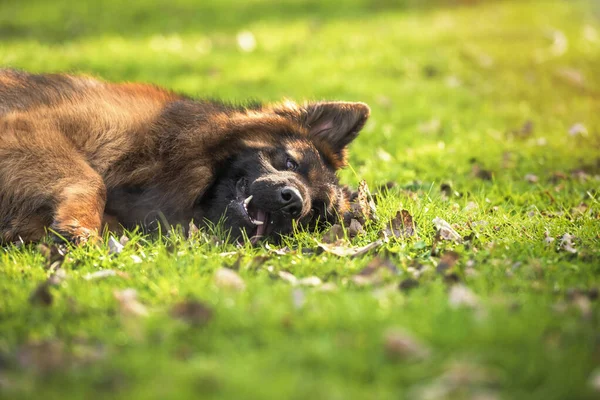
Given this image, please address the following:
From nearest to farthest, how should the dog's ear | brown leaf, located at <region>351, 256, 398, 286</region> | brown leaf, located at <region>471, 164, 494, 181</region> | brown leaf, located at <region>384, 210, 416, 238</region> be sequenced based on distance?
1. brown leaf, located at <region>351, 256, 398, 286</region>
2. brown leaf, located at <region>384, 210, 416, 238</region>
3. the dog's ear
4. brown leaf, located at <region>471, 164, 494, 181</region>

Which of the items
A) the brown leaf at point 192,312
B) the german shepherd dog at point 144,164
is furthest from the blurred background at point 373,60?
the brown leaf at point 192,312

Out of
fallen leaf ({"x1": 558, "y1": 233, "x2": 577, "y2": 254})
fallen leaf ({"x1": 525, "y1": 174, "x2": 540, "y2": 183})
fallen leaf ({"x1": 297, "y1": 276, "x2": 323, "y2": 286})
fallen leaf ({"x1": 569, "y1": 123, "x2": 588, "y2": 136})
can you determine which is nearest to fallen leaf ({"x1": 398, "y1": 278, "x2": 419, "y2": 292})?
fallen leaf ({"x1": 297, "y1": 276, "x2": 323, "y2": 286})

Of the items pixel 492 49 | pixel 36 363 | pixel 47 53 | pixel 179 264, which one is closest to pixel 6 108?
pixel 179 264

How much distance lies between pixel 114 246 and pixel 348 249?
5.34 ft

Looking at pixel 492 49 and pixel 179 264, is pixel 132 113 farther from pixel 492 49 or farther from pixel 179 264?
pixel 492 49

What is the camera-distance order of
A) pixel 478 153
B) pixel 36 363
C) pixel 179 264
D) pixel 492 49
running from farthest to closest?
pixel 492 49 < pixel 478 153 < pixel 179 264 < pixel 36 363

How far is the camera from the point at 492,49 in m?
13.8

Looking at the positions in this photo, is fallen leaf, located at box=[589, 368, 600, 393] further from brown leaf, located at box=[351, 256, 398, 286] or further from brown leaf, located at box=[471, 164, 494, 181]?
brown leaf, located at box=[471, 164, 494, 181]

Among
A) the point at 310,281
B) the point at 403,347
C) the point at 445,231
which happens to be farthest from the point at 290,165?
the point at 403,347

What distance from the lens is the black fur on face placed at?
5.24 meters

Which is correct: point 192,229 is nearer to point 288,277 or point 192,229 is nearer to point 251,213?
point 251,213

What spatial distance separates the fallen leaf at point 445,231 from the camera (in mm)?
5074

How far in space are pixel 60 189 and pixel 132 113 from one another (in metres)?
0.93

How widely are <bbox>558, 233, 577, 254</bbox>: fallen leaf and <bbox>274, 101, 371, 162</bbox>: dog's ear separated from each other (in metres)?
2.02
